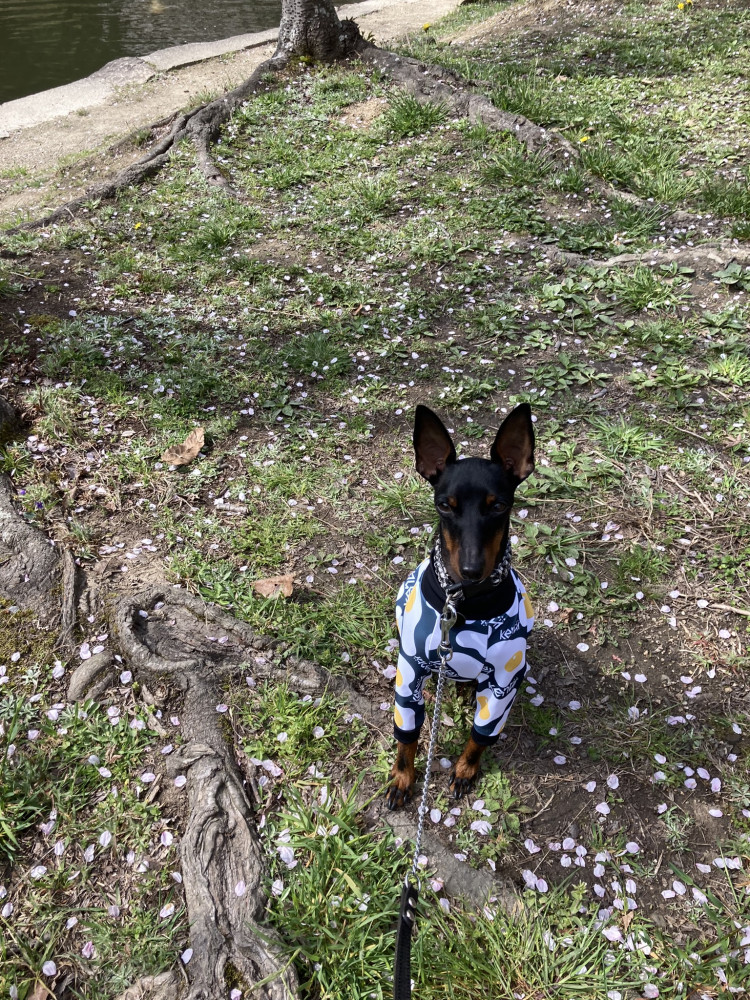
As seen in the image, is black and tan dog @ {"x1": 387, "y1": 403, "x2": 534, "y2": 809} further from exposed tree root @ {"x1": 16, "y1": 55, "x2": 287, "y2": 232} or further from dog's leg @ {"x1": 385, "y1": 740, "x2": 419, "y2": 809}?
exposed tree root @ {"x1": 16, "y1": 55, "x2": 287, "y2": 232}

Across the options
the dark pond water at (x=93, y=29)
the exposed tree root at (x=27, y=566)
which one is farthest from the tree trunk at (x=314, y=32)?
the exposed tree root at (x=27, y=566)

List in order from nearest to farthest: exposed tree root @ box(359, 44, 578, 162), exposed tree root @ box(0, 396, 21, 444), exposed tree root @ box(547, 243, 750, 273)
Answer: exposed tree root @ box(0, 396, 21, 444), exposed tree root @ box(547, 243, 750, 273), exposed tree root @ box(359, 44, 578, 162)

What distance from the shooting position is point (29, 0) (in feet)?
69.8

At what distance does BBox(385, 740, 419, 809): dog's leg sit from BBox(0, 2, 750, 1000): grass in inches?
5.1

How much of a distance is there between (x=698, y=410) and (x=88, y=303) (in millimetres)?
5427

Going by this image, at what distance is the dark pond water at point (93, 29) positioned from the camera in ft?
53.6

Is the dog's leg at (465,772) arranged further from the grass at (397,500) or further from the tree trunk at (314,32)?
the tree trunk at (314,32)

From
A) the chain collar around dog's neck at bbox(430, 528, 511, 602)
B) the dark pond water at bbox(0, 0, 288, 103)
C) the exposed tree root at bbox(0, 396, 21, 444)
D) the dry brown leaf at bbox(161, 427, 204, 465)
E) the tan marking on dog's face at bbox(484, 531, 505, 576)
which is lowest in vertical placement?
the dry brown leaf at bbox(161, 427, 204, 465)

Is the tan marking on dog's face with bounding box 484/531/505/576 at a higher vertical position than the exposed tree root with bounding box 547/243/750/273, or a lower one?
higher

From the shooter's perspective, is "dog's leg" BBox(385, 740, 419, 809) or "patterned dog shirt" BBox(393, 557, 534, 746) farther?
"dog's leg" BBox(385, 740, 419, 809)

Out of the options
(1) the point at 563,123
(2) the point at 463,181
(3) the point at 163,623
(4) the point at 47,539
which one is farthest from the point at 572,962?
(1) the point at 563,123

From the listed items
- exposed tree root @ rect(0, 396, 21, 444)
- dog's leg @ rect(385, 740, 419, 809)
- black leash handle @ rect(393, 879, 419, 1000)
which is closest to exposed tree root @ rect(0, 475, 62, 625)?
exposed tree root @ rect(0, 396, 21, 444)

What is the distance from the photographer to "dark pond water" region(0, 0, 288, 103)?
16344 millimetres

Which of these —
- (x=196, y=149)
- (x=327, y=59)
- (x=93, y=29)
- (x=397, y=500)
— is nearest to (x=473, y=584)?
(x=397, y=500)
